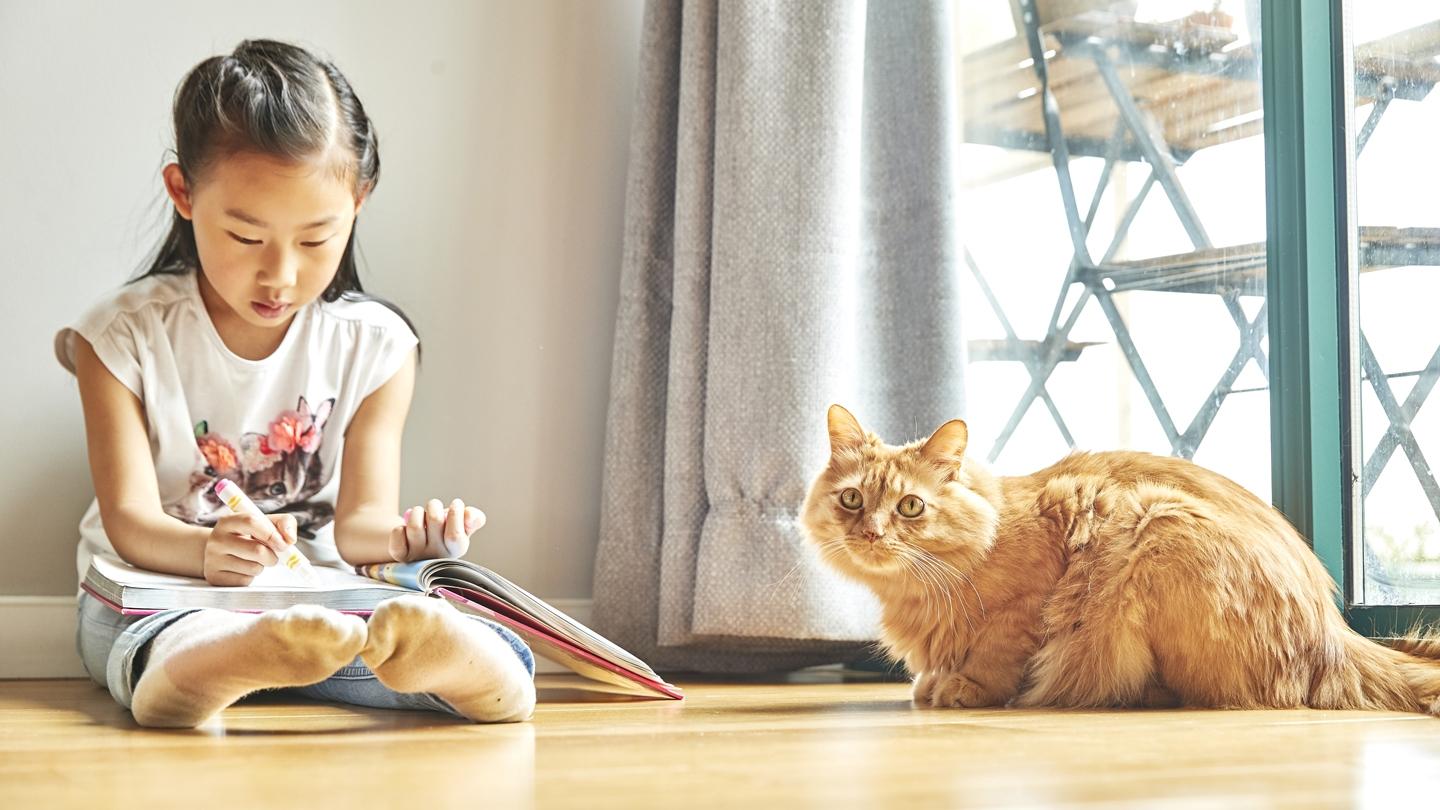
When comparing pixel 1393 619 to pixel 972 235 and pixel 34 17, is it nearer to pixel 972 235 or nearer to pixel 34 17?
pixel 972 235

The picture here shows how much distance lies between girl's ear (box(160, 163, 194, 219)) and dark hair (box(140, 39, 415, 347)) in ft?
0.05

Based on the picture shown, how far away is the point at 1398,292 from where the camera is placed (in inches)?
53.7

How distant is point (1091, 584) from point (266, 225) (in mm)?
936

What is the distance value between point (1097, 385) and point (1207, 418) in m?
0.17

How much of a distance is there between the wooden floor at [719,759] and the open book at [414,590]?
6 cm

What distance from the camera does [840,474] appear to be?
1.32 meters

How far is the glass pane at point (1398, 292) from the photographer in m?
1.33

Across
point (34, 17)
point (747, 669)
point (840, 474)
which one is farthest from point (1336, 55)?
point (34, 17)

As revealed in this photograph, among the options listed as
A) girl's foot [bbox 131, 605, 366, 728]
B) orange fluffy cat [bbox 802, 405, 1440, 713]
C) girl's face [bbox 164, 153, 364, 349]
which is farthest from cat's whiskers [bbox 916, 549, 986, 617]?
girl's face [bbox 164, 153, 364, 349]

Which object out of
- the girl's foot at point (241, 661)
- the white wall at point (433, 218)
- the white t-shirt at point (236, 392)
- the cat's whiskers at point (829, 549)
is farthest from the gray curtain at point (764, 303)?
the girl's foot at point (241, 661)

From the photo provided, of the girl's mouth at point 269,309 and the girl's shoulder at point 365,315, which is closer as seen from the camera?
the girl's mouth at point 269,309

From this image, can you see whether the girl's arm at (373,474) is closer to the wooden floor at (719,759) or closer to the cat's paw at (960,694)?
the wooden floor at (719,759)

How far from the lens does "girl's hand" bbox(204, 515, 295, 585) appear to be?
1184 mm

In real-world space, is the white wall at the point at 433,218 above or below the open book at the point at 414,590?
above
